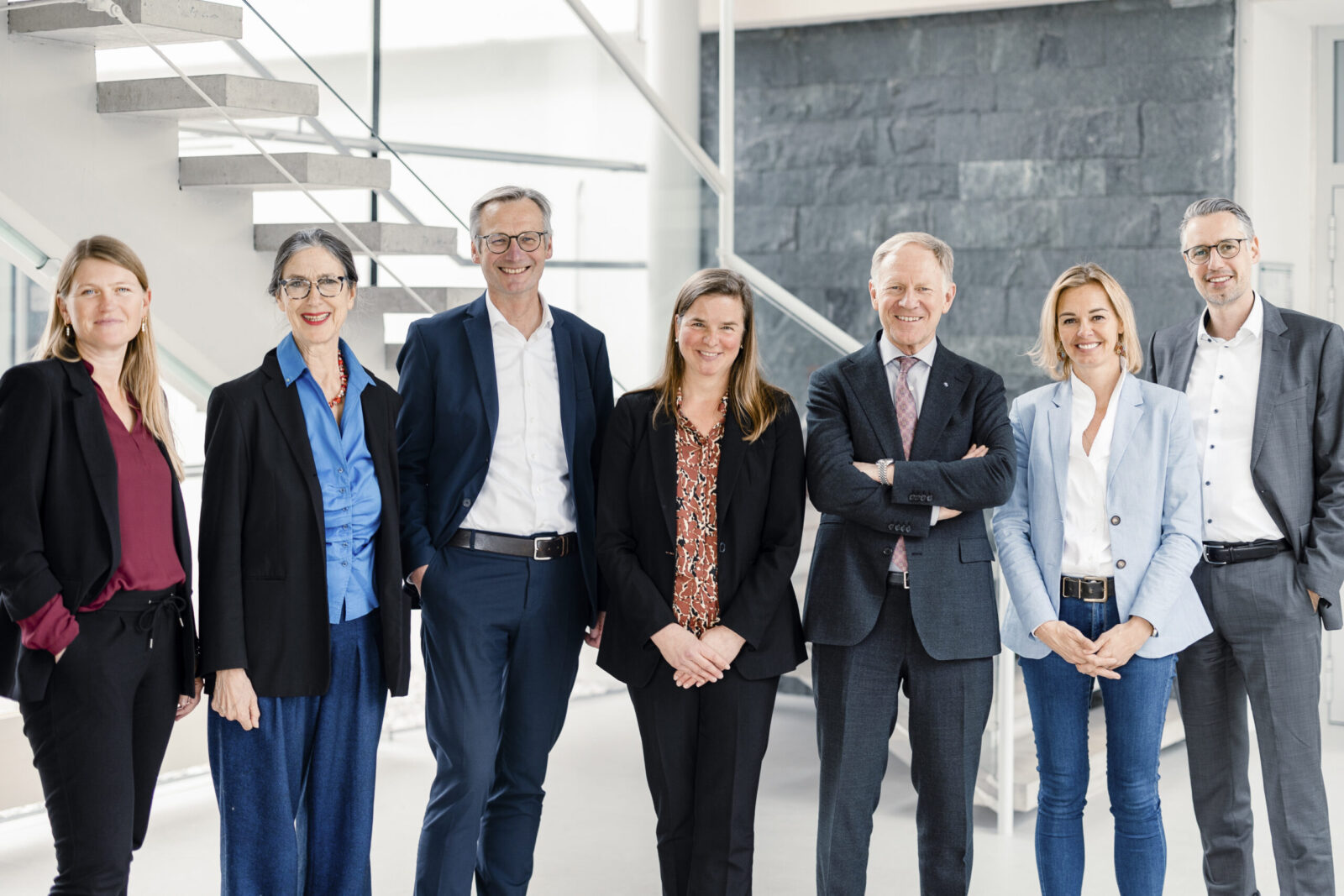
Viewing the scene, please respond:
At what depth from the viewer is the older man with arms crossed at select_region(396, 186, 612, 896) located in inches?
108

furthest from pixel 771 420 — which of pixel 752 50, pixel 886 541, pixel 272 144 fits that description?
pixel 752 50

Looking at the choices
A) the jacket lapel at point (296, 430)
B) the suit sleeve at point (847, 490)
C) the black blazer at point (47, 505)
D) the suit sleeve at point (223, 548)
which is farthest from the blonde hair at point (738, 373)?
the black blazer at point (47, 505)

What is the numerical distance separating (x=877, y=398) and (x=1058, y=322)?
431mm

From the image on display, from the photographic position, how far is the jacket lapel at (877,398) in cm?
→ 272

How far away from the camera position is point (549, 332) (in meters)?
2.88

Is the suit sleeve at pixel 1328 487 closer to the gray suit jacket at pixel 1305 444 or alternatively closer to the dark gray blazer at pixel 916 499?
the gray suit jacket at pixel 1305 444

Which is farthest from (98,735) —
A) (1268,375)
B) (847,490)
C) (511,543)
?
(1268,375)

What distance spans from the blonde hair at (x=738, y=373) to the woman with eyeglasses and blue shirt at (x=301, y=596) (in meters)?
0.56

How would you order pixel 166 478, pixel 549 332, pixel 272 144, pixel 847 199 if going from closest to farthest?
pixel 166 478 → pixel 549 332 → pixel 272 144 → pixel 847 199

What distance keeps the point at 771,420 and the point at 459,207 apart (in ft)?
5.53

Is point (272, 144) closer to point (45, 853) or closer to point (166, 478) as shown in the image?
point (166, 478)

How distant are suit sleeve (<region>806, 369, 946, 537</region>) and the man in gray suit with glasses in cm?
72

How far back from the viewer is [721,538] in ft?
8.69

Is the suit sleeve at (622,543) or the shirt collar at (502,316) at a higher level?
the shirt collar at (502,316)
